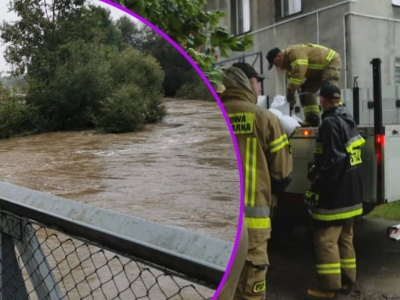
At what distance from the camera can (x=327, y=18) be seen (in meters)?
10.7

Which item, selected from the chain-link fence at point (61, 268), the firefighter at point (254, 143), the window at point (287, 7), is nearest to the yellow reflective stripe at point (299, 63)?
the chain-link fence at point (61, 268)

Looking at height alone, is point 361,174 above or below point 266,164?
below

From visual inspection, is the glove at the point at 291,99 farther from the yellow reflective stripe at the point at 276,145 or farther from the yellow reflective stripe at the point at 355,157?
the yellow reflective stripe at the point at 276,145

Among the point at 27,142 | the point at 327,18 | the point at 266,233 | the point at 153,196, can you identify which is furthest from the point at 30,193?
the point at 327,18

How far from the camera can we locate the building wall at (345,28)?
1009cm

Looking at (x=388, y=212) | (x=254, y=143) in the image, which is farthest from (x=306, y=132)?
(x=254, y=143)

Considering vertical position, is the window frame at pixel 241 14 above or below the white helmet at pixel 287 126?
above

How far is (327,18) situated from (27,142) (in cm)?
1008

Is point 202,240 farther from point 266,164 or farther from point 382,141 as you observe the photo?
point 382,141

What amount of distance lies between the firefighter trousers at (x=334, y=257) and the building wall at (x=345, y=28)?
559 centimetres

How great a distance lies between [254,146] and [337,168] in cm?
298

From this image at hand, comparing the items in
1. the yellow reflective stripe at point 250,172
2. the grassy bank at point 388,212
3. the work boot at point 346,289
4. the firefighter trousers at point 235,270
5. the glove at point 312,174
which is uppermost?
the yellow reflective stripe at point 250,172

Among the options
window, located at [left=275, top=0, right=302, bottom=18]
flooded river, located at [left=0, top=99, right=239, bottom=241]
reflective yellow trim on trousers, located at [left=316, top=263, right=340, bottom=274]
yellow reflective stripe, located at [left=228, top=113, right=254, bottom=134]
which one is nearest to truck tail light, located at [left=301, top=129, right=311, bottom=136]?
reflective yellow trim on trousers, located at [left=316, top=263, right=340, bottom=274]

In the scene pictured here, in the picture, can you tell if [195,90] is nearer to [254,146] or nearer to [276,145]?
[254,146]
